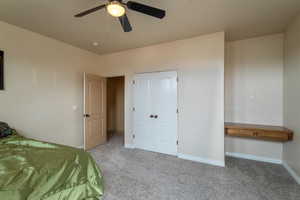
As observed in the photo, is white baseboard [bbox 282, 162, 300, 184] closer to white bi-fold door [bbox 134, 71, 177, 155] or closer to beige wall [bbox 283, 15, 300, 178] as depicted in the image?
beige wall [bbox 283, 15, 300, 178]

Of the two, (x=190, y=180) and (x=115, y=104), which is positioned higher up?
(x=115, y=104)

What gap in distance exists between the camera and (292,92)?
8.48 feet

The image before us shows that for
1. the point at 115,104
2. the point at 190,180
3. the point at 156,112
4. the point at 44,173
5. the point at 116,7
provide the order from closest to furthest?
the point at 44,173
the point at 116,7
the point at 190,180
the point at 156,112
the point at 115,104

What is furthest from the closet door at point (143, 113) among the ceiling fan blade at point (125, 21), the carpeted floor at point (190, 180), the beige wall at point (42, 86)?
the ceiling fan blade at point (125, 21)

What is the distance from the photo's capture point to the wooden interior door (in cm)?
377

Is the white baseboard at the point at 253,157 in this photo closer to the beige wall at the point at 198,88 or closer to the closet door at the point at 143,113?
the beige wall at the point at 198,88

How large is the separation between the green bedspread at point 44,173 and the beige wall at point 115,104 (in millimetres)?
4465

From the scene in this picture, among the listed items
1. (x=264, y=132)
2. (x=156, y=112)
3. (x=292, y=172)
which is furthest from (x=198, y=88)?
(x=292, y=172)

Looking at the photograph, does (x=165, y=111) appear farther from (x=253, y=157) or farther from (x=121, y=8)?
(x=121, y=8)

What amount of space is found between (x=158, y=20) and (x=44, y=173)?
2756 millimetres

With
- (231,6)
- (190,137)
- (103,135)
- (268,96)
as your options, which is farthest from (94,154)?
(268,96)

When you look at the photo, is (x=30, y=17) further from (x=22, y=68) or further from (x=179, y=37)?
(x=179, y=37)

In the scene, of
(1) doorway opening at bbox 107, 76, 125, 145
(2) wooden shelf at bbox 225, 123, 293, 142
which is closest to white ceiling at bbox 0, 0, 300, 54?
(2) wooden shelf at bbox 225, 123, 293, 142

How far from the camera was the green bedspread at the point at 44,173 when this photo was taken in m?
1.21
